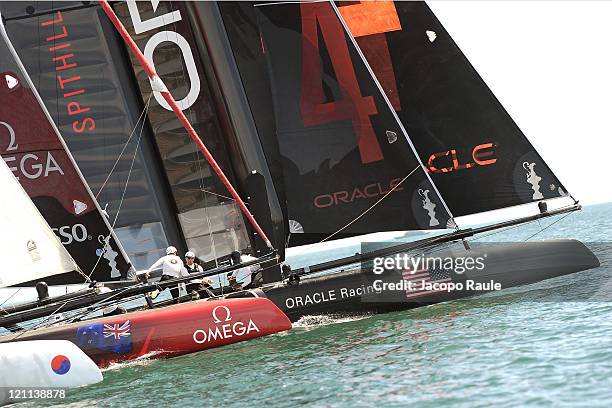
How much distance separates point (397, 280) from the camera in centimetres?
1177

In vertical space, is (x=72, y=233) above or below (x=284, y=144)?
below

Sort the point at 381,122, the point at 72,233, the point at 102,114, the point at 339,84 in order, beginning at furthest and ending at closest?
the point at 102,114 → the point at 72,233 → the point at 339,84 → the point at 381,122

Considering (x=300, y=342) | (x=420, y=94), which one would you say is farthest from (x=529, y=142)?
(x=300, y=342)

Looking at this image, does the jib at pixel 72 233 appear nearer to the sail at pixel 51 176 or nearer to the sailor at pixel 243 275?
the sail at pixel 51 176

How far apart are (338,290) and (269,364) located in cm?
218

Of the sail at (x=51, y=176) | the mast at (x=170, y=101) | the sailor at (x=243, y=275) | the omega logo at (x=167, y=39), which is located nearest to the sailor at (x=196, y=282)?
the sailor at (x=243, y=275)

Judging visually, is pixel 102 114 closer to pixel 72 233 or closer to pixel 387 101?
pixel 72 233

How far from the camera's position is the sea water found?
754 cm

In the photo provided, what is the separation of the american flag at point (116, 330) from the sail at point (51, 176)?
1844 mm

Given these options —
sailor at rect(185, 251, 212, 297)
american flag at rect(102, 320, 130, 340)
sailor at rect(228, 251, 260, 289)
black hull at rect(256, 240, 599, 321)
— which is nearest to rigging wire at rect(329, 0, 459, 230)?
black hull at rect(256, 240, 599, 321)

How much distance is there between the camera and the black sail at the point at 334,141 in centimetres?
1220

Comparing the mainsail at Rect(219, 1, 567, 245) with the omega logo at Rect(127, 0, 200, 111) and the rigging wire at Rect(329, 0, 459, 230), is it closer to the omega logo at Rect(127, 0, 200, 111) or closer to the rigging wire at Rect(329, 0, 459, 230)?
the rigging wire at Rect(329, 0, 459, 230)

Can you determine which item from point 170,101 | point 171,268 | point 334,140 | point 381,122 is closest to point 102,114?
point 170,101

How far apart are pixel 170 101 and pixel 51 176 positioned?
7.06 feet
